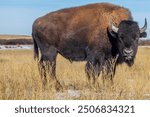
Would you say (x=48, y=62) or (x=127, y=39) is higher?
(x=127, y=39)

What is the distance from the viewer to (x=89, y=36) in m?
14.4

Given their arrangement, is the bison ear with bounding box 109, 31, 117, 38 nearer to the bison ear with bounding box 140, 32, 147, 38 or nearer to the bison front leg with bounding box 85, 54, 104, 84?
the bison front leg with bounding box 85, 54, 104, 84

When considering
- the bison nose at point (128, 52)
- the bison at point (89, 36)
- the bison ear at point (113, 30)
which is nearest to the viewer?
the bison nose at point (128, 52)

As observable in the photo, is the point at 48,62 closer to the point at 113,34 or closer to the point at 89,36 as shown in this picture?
the point at 89,36

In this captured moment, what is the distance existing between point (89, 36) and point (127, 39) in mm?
1669

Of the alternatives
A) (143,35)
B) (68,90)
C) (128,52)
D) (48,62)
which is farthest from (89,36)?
(68,90)

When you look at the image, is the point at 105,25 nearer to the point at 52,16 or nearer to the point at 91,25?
the point at 91,25

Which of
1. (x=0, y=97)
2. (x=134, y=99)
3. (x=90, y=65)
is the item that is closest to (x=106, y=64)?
(x=90, y=65)

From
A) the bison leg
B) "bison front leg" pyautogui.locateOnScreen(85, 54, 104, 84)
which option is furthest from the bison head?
the bison leg

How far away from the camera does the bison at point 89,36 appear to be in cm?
1333

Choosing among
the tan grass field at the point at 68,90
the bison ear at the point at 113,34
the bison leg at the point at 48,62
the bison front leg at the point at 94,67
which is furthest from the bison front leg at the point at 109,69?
the bison leg at the point at 48,62

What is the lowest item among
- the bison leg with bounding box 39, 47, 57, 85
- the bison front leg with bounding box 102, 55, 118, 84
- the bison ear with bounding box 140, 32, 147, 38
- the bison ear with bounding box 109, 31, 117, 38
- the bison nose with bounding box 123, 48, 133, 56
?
the bison leg with bounding box 39, 47, 57, 85

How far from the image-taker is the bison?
1333 centimetres

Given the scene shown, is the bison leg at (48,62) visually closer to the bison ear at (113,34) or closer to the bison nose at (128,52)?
the bison ear at (113,34)
